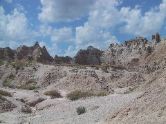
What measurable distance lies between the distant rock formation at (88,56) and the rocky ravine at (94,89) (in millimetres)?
342

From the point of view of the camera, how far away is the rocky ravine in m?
19.2

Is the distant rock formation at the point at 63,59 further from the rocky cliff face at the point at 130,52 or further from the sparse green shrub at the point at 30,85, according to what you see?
the sparse green shrub at the point at 30,85

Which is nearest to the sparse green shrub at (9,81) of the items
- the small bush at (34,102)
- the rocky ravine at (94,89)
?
the rocky ravine at (94,89)

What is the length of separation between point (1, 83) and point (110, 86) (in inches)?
697

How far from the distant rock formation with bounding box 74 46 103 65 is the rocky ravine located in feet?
1.12

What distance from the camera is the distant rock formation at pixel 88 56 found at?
379 ft

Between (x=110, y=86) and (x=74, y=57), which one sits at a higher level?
(x=74, y=57)

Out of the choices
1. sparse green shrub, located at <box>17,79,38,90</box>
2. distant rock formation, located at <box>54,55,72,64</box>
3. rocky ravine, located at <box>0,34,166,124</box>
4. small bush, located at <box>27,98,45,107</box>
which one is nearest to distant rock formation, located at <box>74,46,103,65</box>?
rocky ravine, located at <box>0,34,166,124</box>

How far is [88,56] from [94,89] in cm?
6882

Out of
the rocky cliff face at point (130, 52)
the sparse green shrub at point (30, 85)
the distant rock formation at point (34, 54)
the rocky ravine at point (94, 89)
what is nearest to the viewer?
the rocky ravine at point (94, 89)

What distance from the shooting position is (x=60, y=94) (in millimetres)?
48094

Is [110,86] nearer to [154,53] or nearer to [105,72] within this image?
[105,72]

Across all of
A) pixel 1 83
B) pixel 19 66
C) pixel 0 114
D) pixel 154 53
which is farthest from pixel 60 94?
pixel 154 53

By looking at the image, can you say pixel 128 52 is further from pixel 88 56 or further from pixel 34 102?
pixel 34 102
